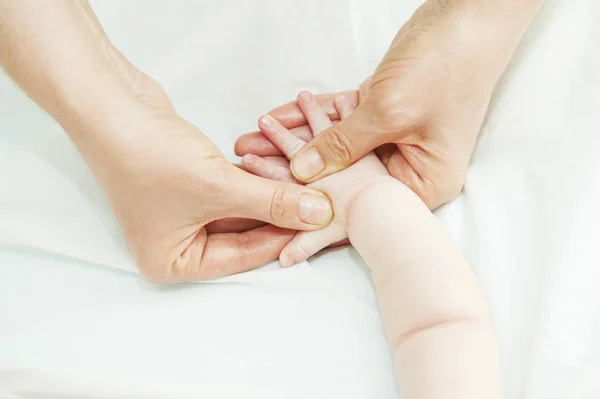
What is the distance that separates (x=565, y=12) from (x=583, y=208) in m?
0.31

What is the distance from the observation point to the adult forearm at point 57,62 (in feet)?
2.34

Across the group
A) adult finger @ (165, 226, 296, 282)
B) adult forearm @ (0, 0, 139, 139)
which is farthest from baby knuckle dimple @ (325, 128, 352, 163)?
adult forearm @ (0, 0, 139, 139)

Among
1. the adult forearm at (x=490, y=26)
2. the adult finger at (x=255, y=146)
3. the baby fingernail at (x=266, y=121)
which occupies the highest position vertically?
the adult forearm at (x=490, y=26)

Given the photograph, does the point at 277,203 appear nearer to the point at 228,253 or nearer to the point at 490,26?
the point at 228,253

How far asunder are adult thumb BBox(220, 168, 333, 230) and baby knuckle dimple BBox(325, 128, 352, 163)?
2.3 inches

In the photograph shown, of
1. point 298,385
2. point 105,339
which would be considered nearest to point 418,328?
point 298,385

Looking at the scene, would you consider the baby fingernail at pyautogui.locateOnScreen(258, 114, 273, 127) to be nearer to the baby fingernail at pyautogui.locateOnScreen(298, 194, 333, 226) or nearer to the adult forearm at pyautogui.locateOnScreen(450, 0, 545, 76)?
the baby fingernail at pyautogui.locateOnScreen(298, 194, 333, 226)

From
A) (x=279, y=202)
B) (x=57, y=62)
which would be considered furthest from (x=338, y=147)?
(x=57, y=62)

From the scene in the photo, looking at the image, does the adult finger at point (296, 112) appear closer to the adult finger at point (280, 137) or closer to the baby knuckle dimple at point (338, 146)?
the adult finger at point (280, 137)

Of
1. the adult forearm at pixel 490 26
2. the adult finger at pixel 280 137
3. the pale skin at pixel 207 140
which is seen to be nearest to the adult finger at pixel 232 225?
the pale skin at pixel 207 140

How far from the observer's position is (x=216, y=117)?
3.33 feet

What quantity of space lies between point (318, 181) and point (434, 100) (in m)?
0.19

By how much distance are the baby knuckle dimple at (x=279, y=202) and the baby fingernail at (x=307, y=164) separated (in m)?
0.06

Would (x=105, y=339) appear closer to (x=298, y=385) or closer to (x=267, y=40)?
(x=298, y=385)
